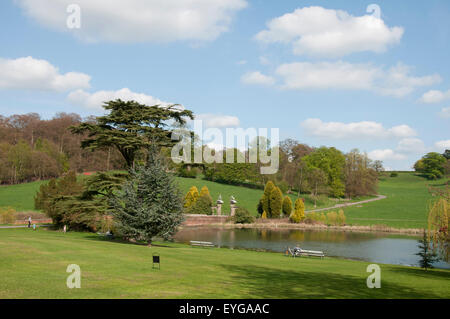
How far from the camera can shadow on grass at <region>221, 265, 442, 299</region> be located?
942 cm

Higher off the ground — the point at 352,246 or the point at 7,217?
the point at 7,217

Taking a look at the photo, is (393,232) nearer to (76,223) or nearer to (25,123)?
(76,223)

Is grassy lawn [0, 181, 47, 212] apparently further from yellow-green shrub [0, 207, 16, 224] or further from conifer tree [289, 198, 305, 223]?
conifer tree [289, 198, 305, 223]

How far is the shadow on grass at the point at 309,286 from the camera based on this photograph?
30.9 feet

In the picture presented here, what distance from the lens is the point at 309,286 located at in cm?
1063

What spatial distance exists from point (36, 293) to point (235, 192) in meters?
68.4

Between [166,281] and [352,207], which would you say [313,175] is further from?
[166,281]

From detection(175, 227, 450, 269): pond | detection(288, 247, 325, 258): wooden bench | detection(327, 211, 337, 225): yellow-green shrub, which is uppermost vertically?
detection(288, 247, 325, 258): wooden bench

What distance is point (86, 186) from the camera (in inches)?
1146

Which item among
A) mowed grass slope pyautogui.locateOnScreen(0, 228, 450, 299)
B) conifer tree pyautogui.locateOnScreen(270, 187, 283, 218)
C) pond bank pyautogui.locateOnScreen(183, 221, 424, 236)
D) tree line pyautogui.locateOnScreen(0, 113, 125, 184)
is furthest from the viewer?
tree line pyautogui.locateOnScreen(0, 113, 125, 184)

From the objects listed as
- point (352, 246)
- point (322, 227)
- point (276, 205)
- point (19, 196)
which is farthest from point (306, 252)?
point (19, 196)

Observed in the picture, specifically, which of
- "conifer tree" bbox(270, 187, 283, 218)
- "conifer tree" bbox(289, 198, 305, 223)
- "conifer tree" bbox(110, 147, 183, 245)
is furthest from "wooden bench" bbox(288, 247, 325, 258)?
"conifer tree" bbox(270, 187, 283, 218)

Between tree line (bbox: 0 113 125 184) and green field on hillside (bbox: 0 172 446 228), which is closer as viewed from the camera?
green field on hillside (bbox: 0 172 446 228)
